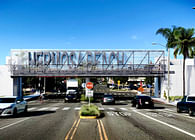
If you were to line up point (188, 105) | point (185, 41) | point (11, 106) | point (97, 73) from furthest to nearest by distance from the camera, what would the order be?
point (97, 73)
point (185, 41)
point (188, 105)
point (11, 106)

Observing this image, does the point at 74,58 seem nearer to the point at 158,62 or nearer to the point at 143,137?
the point at 158,62

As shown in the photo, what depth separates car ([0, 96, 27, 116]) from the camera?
1617 centimetres

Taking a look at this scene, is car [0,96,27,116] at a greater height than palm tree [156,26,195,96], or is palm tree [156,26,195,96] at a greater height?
palm tree [156,26,195,96]

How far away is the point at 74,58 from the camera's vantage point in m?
46.7

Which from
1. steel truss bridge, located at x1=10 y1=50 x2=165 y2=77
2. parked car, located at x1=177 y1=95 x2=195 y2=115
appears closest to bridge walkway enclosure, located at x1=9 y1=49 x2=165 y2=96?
steel truss bridge, located at x1=10 y1=50 x2=165 y2=77

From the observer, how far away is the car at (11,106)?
637 inches

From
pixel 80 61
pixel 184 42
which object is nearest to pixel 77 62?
pixel 80 61

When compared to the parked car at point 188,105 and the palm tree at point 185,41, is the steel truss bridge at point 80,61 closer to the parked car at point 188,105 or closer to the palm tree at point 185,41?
the palm tree at point 185,41

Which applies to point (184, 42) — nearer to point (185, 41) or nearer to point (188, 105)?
point (185, 41)

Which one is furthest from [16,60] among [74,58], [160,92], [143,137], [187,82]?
[143,137]

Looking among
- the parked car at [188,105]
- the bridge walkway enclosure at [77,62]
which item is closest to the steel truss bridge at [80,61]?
the bridge walkway enclosure at [77,62]

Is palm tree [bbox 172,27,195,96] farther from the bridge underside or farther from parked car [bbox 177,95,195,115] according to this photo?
parked car [bbox 177,95,195,115]

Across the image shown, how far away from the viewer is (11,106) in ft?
54.5

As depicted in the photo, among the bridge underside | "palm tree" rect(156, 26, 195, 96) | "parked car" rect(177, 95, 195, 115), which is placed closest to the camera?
"parked car" rect(177, 95, 195, 115)
